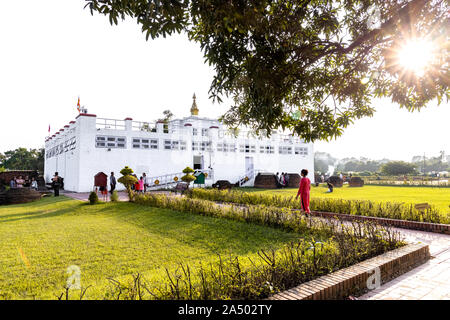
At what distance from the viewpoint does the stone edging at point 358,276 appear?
330cm

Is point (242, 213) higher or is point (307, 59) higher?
point (307, 59)

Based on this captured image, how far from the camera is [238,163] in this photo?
30.8 m

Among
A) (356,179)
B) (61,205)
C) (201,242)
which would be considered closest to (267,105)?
(201,242)

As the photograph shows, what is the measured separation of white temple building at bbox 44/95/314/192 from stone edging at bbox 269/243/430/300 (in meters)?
18.7

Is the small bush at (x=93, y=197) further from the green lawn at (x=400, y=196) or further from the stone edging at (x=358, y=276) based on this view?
the stone edging at (x=358, y=276)

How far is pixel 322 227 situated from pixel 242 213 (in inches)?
119

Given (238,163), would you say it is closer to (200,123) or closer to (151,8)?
(200,123)

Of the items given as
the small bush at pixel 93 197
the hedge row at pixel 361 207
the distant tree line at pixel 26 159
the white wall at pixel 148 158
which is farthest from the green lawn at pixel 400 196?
the distant tree line at pixel 26 159

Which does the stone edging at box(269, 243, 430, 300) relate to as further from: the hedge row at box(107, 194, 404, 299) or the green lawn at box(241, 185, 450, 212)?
the green lawn at box(241, 185, 450, 212)

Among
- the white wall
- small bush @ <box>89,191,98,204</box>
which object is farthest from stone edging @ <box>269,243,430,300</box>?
the white wall

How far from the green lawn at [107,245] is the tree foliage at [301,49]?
2.86m

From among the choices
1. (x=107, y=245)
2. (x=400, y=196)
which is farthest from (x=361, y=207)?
(x=400, y=196)

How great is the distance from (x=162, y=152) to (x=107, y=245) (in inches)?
779

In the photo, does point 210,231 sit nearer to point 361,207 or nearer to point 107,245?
point 107,245
